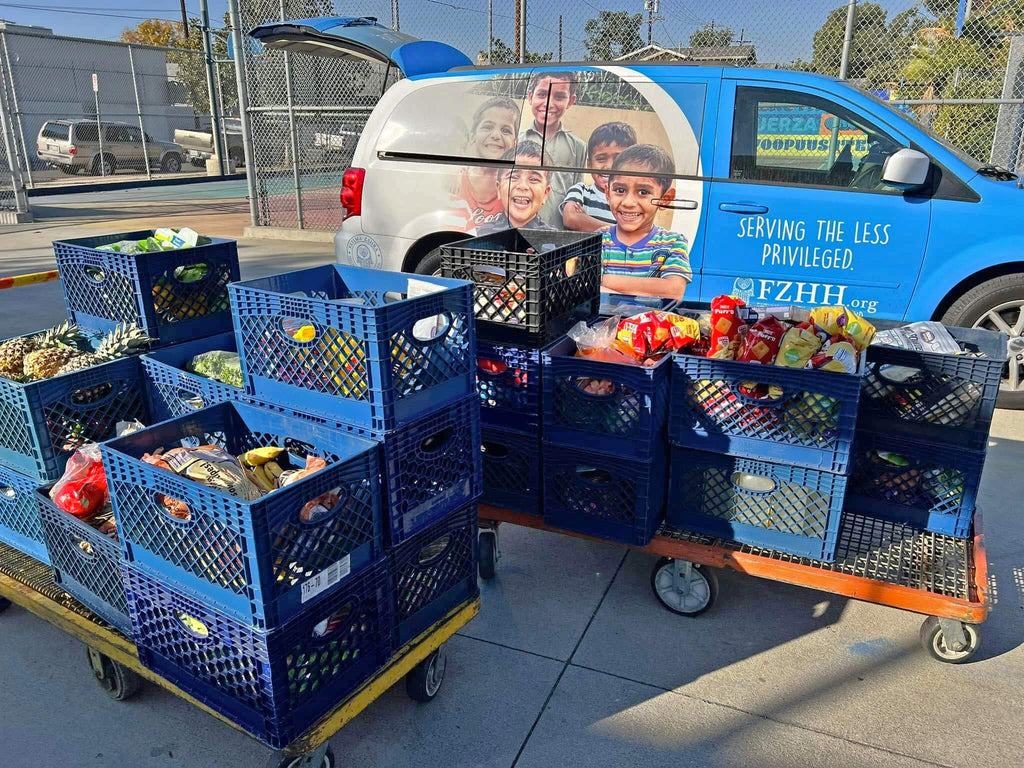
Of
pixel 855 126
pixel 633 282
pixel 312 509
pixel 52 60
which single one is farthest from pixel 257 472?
pixel 52 60

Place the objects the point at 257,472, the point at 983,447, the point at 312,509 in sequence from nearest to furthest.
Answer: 1. the point at 312,509
2. the point at 257,472
3. the point at 983,447

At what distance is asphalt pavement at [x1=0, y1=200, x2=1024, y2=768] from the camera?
255 centimetres

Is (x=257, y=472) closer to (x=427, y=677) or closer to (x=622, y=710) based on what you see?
(x=427, y=677)

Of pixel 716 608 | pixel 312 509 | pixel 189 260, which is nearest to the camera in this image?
pixel 312 509

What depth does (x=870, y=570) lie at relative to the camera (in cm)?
304

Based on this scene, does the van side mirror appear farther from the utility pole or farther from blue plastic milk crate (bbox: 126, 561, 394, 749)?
the utility pole

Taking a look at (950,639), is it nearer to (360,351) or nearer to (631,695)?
(631,695)

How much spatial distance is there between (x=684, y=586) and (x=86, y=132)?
2577 cm

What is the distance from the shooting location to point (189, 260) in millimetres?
3547

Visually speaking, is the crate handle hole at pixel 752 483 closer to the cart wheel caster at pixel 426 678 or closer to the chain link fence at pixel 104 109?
the cart wheel caster at pixel 426 678

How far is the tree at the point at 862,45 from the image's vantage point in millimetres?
9000

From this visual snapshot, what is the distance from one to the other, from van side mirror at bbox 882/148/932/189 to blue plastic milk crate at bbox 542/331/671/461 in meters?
2.33

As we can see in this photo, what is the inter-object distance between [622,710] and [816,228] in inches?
126

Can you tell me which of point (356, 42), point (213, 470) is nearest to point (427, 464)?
point (213, 470)
